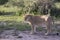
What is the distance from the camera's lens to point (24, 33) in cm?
980

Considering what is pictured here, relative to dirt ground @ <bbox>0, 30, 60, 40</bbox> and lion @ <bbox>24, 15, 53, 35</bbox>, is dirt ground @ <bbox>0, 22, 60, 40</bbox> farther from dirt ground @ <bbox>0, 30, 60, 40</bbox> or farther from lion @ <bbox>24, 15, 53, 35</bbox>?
lion @ <bbox>24, 15, 53, 35</bbox>

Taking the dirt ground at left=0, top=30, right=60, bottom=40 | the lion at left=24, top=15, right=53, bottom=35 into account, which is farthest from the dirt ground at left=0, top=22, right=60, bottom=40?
the lion at left=24, top=15, right=53, bottom=35

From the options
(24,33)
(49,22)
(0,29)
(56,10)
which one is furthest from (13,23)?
(56,10)

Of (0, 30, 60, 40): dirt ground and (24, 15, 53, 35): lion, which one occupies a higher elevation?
(24, 15, 53, 35): lion

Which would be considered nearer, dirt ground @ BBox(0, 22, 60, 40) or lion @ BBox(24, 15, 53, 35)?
dirt ground @ BBox(0, 22, 60, 40)

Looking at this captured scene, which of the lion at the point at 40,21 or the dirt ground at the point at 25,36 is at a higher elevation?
the lion at the point at 40,21

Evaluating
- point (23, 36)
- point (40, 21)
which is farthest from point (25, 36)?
point (40, 21)

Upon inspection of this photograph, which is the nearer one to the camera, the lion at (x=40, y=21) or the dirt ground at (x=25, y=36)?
the dirt ground at (x=25, y=36)

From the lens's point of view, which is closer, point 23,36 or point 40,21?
point 23,36

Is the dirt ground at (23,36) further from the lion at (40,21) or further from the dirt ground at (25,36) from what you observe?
the lion at (40,21)

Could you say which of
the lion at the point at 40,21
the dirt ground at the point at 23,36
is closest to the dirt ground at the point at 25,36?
the dirt ground at the point at 23,36

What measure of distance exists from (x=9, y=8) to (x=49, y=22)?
29.5 feet

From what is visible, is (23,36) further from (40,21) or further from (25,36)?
(40,21)

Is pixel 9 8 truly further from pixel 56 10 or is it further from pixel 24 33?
pixel 24 33
